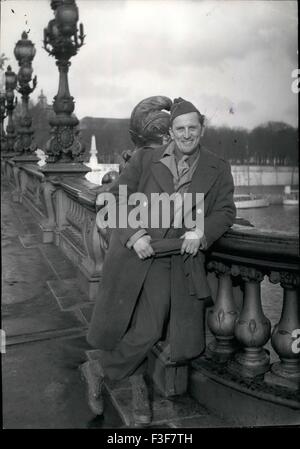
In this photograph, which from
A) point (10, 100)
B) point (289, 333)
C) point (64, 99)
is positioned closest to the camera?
point (289, 333)

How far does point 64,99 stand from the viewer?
28.2ft

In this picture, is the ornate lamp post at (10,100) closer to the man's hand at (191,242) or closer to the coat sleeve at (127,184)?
the coat sleeve at (127,184)

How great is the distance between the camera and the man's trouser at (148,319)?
308 centimetres

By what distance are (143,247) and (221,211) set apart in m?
0.49

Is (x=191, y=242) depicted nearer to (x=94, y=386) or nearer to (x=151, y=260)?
(x=151, y=260)

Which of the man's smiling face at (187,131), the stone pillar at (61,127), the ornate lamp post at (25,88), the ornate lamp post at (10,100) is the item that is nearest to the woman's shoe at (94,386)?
the man's smiling face at (187,131)

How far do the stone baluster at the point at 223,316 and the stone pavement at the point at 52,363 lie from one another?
1.24 ft

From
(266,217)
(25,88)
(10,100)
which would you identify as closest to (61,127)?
(266,217)

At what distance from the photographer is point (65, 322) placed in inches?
195

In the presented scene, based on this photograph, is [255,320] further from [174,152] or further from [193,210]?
[174,152]

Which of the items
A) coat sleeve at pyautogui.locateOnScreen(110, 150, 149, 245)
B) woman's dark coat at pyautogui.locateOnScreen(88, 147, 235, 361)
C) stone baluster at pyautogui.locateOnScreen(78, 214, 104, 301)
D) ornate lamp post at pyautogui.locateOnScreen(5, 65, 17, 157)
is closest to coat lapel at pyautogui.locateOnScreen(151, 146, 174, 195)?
woman's dark coat at pyautogui.locateOnScreen(88, 147, 235, 361)

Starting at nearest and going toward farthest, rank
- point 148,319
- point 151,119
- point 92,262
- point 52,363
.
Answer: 1. point 148,319
2. point 151,119
3. point 52,363
4. point 92,262

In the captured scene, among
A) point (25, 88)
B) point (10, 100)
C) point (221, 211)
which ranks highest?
point (10, 100)

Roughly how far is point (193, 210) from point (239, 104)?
2.79 ft
